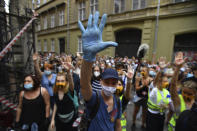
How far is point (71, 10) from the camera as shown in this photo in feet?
51.9

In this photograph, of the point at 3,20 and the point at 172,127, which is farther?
the point at 3,20

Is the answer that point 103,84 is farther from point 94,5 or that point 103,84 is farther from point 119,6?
point 94,5

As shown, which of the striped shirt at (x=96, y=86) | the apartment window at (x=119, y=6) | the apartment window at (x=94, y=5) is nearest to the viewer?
the striped shirt at (x=96, y=86)

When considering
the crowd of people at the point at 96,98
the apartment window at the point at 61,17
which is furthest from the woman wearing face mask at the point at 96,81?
the apartment window at the point at 61,17

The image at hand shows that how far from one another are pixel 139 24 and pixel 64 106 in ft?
32.3

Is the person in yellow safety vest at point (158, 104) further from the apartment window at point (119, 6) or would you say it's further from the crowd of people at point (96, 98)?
the apartment window at point (119, 6)

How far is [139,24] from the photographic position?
9883mm

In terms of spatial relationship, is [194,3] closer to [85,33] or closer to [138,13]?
[138,13]

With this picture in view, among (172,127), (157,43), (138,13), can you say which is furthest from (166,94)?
(138,13)

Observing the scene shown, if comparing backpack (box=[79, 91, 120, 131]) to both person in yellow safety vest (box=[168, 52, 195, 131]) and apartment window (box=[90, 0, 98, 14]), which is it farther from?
apartment window (box=[90, 0, 98, 14])

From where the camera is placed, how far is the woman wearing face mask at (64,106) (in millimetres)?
2141

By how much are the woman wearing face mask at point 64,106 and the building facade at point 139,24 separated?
5.23 meters

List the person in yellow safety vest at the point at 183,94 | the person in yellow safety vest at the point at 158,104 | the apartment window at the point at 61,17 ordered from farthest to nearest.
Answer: the apartment window at the point at 61,17
the person in yellow safety vest at the point at 158,104
the person in yellow safety vest at the point at 183,94

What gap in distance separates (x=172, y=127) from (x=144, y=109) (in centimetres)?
131
